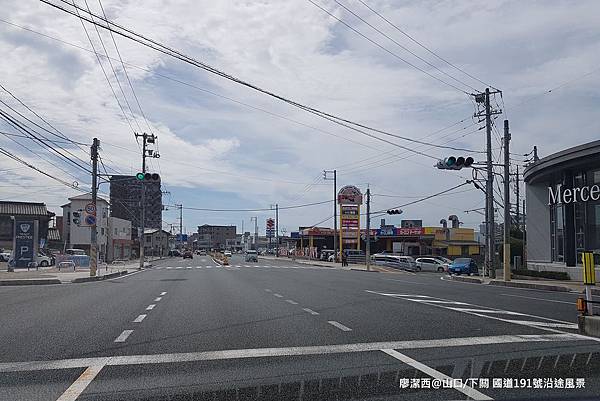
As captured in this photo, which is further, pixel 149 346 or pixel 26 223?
pixel 26 223

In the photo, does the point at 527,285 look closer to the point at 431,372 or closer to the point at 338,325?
the point at 338,325

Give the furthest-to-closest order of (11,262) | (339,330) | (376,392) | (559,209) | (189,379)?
1. (11,262)
2. (559,209)
3. (339,330)
4. (189,379)
5. (376,392)

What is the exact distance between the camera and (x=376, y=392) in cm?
771

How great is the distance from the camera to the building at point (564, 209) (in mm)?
37500

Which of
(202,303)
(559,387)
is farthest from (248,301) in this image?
(559,387)

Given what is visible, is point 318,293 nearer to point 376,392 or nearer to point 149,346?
point 149,346

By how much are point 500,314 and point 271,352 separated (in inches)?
326

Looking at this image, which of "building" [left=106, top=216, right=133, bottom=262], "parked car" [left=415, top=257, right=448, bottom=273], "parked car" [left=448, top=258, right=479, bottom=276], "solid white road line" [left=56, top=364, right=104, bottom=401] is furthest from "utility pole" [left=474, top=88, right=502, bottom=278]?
"building" [left=106, top=216, right=133, bottom=262]

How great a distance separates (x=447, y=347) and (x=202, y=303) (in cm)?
990

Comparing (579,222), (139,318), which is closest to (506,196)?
(579,222)

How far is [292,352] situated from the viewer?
10477 mm

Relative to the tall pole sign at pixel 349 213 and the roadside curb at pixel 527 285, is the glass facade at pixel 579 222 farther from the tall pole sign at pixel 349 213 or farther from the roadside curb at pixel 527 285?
the tall pole sign at pixel 349 213

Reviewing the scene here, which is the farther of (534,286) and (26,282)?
(534,286)

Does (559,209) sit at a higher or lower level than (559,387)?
higher
